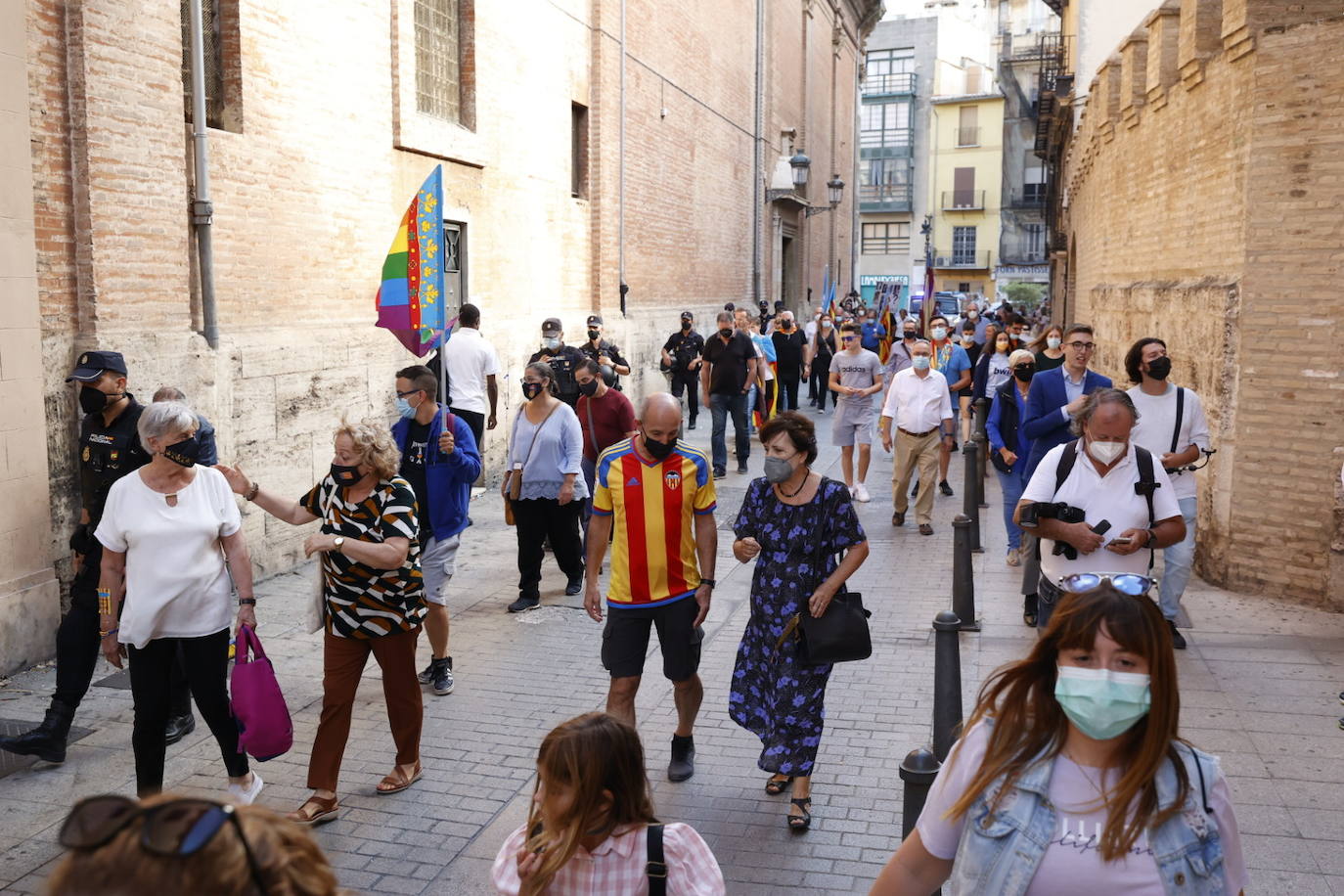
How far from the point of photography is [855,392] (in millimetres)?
12867

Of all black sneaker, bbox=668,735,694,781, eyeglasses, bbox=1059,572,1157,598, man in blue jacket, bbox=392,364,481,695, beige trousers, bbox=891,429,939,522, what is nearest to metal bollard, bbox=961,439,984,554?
beige trousers, bbox=891,429,939,522

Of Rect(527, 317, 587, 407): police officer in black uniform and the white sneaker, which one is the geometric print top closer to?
the white sneaker

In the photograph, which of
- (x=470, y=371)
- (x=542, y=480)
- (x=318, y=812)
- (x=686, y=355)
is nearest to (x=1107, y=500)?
(x=318, y=812)

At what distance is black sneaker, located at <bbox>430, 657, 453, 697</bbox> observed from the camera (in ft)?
24.0

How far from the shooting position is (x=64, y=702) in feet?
20.5

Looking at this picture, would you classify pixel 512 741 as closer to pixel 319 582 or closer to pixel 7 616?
pixel 319 582

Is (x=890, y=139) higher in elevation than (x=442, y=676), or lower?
higher

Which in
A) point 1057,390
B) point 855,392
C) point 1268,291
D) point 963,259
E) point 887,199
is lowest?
point 855,392

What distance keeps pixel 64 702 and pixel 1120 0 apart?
21.8 meters

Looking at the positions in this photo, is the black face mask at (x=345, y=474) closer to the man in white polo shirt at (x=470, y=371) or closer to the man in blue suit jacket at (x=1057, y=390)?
the man in blue suit jacket at (x=1057, y=390)

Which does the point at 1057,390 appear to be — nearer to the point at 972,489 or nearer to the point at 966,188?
the point at 972,489

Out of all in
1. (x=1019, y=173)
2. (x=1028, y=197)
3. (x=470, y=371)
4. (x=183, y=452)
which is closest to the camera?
(x=183, y=452)

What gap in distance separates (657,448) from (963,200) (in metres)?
63.8

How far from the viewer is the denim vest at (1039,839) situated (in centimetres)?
243
